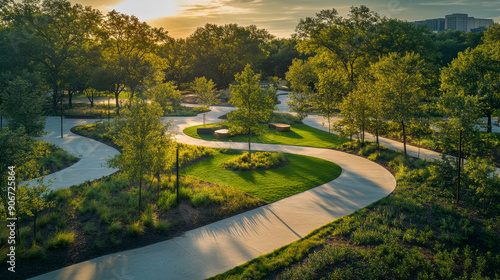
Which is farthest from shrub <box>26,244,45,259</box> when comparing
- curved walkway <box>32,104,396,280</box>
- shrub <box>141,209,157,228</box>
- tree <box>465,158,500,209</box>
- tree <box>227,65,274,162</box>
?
tree <box>465,158,500,209</box>

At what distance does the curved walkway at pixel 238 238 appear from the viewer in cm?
853

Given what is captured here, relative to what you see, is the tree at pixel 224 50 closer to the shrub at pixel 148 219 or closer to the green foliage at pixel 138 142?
the green foliage at pixel 138 142

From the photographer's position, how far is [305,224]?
11352 mm

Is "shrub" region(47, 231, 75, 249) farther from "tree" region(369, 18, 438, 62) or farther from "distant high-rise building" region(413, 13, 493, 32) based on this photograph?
"distant high-rise building" region(413, 13, 493, 32)

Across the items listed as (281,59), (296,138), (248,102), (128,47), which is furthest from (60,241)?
(281,59)

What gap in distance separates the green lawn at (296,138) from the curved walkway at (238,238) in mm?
8331

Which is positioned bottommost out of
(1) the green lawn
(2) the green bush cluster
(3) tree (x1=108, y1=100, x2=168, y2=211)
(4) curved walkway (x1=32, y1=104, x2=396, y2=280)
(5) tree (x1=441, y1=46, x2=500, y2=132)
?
(4) curved walkway (x1=32, y1=104, x2=396, y2=280)


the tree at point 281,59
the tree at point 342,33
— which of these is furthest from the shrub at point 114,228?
the tree at point 281,59

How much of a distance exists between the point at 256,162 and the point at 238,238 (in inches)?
341

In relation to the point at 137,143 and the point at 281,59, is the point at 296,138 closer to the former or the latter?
the point at 137,143

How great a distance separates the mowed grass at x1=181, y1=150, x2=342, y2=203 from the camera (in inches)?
581

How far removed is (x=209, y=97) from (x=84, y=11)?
69.1 feet

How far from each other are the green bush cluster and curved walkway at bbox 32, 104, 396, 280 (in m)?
3.95

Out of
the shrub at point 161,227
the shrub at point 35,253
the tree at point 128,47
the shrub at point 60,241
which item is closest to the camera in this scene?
the shrub at point 35,253
